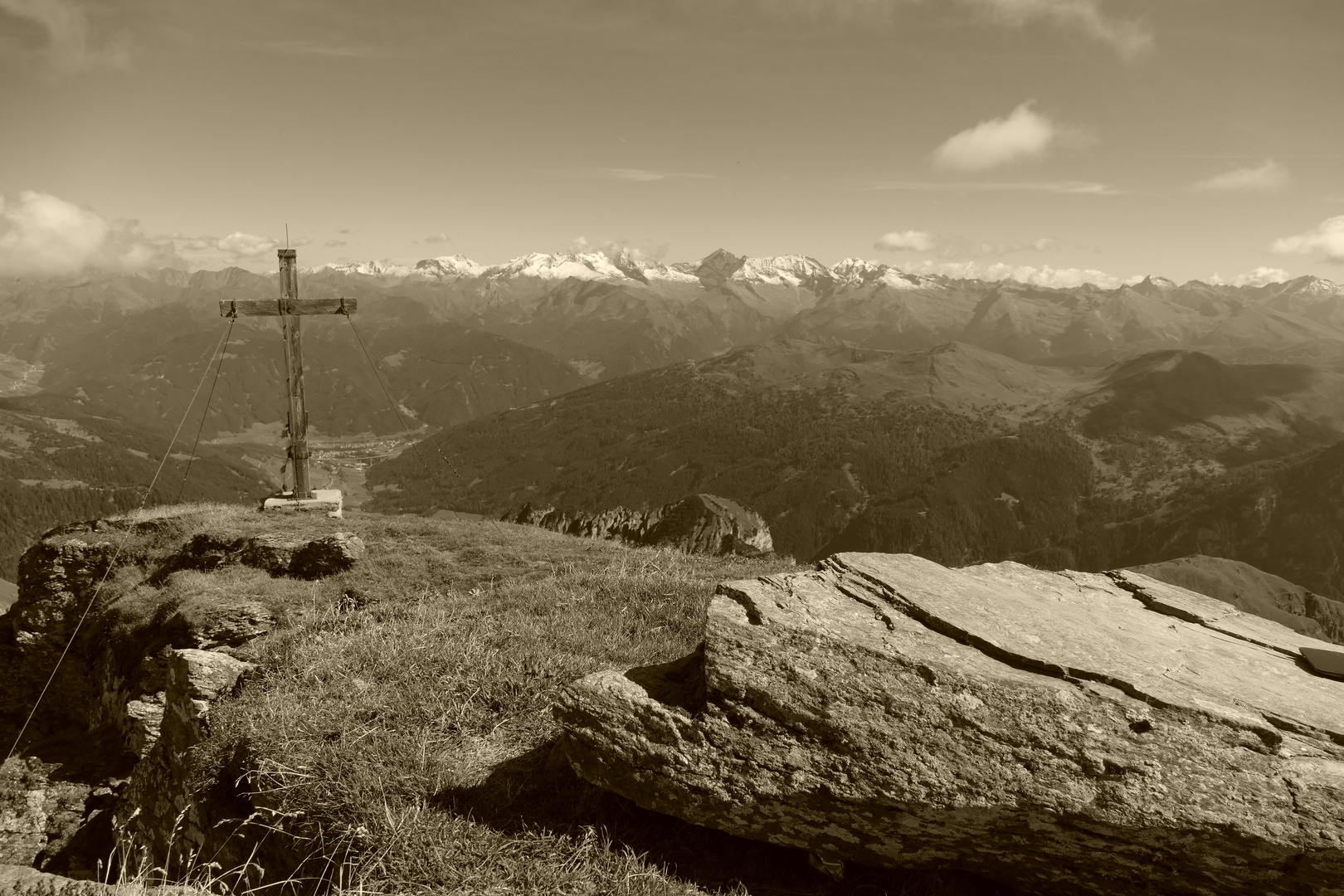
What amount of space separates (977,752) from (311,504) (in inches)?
948

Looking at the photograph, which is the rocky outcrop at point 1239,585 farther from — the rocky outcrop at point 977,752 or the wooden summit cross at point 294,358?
the rocky outcrop at point 977,752

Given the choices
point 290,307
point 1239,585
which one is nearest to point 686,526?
point 290,307

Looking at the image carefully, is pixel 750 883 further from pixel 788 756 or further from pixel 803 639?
pixel 803 639

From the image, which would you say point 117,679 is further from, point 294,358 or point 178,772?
point 294,358

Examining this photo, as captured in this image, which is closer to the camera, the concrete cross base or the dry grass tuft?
the dry grass tuft

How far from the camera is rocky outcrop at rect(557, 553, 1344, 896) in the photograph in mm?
5535

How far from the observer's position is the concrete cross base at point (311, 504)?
24609 millimetres

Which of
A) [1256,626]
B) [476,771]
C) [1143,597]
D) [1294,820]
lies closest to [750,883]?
[476,771]

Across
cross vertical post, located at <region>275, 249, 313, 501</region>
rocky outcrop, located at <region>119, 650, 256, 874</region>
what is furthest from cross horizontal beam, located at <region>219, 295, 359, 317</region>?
rocky outcrop, located at <region>119, 650, 256, 874</region>

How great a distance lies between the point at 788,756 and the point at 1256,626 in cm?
787

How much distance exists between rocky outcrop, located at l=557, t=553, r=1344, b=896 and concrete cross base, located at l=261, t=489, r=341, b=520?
20427mm

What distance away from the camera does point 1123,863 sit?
578cm

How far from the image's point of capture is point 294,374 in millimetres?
26062

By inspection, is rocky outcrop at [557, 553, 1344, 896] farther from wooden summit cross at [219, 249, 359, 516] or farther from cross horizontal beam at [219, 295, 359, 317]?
cross horizontal beam at [219, 295, 359, 317]
